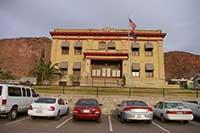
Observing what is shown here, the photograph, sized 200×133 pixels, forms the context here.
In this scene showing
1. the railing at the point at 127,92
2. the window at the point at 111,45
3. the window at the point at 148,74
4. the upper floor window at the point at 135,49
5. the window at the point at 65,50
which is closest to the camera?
the railing at the point at 127,92

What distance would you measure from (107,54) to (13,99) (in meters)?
23.5

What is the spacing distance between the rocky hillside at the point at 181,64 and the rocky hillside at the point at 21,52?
70973 mm

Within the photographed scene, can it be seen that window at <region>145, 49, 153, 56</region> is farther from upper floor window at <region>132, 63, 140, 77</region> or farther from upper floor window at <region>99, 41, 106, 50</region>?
upper floor window at <region>99, 41, 106, 50</region>

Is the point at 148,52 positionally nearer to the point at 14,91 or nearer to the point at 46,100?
the point at 46,100

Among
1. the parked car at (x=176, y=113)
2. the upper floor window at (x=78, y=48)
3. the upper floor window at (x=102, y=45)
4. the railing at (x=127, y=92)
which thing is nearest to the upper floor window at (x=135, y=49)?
the upper floor window at (x=102, y=45)

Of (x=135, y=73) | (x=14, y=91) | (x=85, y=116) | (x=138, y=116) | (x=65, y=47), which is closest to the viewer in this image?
(x=138, y=116)

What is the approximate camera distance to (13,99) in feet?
44.2

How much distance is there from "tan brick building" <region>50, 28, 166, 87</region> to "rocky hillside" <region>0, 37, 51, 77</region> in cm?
7264

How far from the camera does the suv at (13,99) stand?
12665 millimetres

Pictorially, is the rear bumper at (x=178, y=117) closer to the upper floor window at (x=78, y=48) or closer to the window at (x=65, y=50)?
the upper floor window at (x=78, y=48)

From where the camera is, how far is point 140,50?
127ft

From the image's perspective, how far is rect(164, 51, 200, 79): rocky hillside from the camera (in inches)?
5150

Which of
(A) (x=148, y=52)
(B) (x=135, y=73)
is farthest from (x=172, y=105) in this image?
(A) (x=148, y=52)

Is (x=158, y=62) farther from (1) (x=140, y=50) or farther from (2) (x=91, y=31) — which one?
(2) (x=91, y=31)
